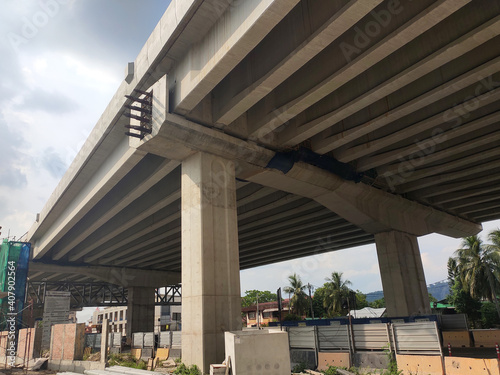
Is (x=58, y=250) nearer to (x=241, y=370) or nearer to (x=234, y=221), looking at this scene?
(x=234, y=221)

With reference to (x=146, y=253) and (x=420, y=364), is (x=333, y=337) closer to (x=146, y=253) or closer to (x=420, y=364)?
(x=420, y=364)

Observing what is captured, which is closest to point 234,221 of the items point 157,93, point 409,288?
point 157,93

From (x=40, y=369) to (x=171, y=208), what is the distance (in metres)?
12.9

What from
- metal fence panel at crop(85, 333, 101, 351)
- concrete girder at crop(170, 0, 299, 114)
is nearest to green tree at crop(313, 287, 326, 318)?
metal fence panel at crop(85, 333, 101, 351)

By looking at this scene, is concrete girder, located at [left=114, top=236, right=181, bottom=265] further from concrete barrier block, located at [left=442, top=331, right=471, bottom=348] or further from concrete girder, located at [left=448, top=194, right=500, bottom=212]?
concrete girder, located at [left=448, top=194, right=500, bottom=212]

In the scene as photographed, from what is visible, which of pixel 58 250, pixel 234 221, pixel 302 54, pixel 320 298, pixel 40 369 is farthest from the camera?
pixel 320 298

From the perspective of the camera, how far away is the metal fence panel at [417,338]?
522 inches

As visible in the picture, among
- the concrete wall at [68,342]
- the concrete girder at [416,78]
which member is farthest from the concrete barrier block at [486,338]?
the concrete wall at [68,342]

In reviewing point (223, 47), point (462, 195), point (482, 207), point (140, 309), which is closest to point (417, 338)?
point (223, 47)

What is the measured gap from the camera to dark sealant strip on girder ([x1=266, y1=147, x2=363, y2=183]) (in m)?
17.6

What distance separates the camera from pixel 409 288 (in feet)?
79.7

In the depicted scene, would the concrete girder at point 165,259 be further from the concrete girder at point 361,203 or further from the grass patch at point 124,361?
the concrete girder at point 361,203

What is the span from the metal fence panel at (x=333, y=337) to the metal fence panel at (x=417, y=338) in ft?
7.24

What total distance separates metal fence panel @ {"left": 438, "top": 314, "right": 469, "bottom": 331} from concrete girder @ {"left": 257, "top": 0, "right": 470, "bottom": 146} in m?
16.6
